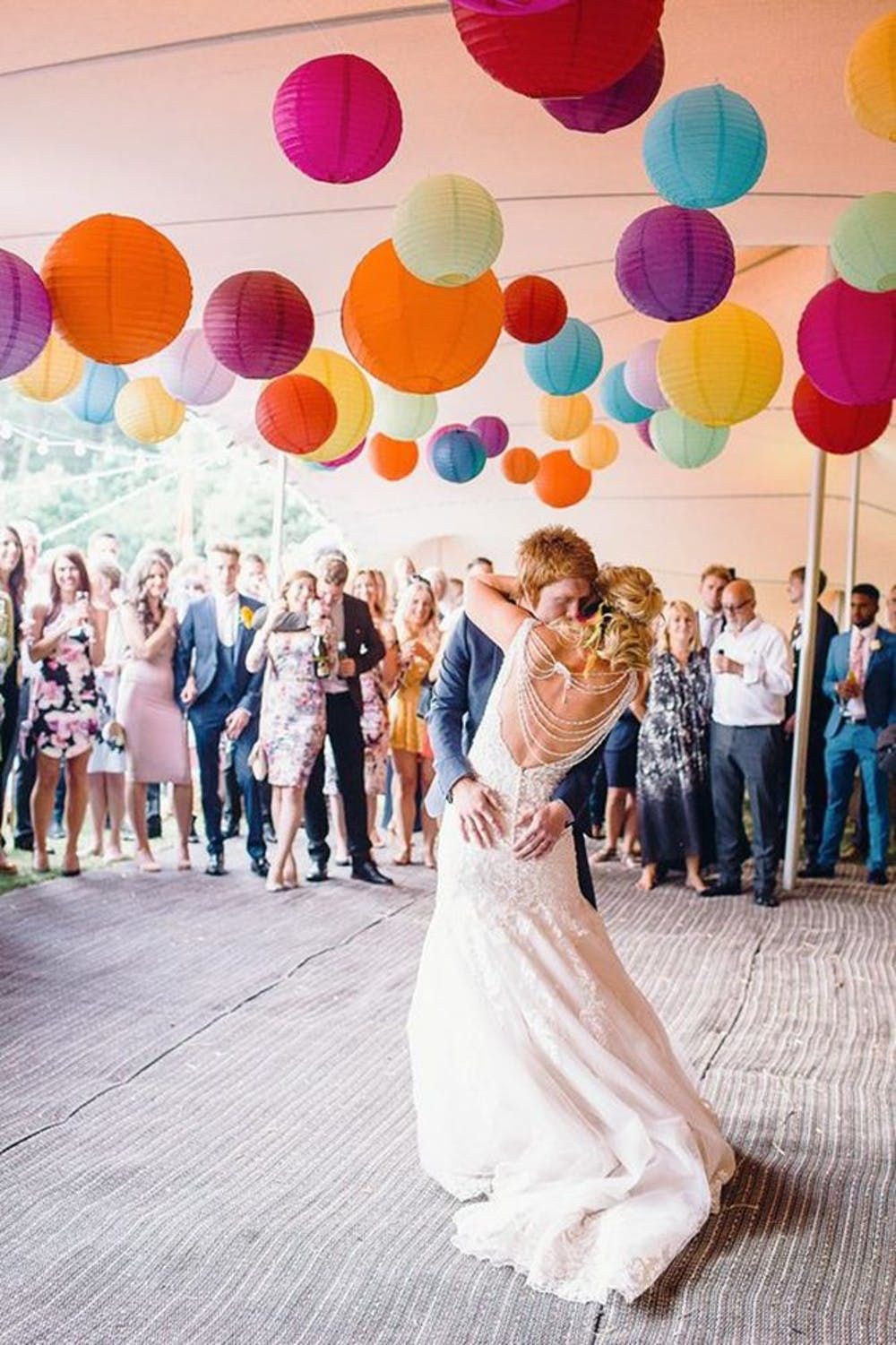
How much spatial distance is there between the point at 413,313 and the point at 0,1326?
3.70m

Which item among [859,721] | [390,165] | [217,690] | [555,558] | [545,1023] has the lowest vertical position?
[545,1023]

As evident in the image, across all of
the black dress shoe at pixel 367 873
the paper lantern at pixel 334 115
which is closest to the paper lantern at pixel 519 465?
the black dress shoe at pixel 367 873

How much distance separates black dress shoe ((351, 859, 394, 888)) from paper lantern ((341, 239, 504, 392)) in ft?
9.61

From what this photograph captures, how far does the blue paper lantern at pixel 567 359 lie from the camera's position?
730 cm

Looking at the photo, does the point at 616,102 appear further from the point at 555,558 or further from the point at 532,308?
the point at 532,308

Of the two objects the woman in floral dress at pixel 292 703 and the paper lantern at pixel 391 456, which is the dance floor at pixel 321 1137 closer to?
the woman in floral dress at pixel 292 703

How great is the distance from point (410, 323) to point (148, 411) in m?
2.44

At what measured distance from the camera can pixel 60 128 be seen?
599 centimetres

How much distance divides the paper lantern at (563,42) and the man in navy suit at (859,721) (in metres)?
5.28

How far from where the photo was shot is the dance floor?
8.89ft

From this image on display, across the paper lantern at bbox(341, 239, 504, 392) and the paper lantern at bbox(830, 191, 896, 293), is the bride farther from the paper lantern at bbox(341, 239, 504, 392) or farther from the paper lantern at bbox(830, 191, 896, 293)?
the paper lantern at bbox(830, 191, 896, 293)

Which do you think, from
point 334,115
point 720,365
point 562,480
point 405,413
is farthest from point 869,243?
point 562,480

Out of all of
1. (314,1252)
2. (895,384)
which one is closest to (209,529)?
(895,384)

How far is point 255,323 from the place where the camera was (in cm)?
555
